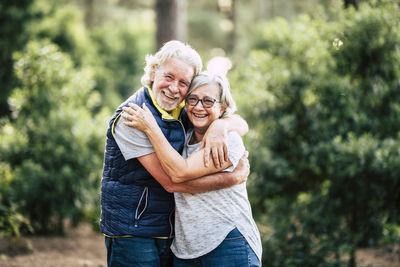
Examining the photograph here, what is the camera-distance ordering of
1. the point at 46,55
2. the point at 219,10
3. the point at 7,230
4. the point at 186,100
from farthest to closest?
the point at 219,10, the point at 46,55, the point at 7,230, the point at 186,100

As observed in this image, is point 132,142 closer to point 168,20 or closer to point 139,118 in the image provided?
point 139,118

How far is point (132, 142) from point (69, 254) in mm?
3535

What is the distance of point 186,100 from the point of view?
2.73 metres

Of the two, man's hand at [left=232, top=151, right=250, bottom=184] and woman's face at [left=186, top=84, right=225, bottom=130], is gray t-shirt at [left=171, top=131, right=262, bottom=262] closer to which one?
man's hand at [left=232, top=151, right=250, bottom=184]

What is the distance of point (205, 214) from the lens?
2.45 meters

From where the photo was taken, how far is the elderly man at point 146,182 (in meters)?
2.45

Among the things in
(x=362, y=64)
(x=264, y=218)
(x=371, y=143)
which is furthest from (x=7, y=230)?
(x=362, y=64)

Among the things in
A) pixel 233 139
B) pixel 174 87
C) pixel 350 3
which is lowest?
pixel 233 139

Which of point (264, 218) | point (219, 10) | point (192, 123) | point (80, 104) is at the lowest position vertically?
point (264, 218)

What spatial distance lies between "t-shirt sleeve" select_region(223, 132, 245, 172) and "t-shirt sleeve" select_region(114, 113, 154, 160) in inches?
19.7

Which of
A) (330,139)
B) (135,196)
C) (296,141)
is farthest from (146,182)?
(296,141)

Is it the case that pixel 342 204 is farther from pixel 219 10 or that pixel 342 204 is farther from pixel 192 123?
pixel 219 10

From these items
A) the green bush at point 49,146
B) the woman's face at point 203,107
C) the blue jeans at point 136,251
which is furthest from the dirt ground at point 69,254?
the woman's face at point 203,107

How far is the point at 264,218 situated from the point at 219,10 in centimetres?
2098
